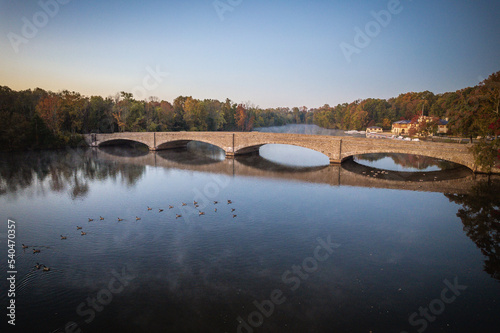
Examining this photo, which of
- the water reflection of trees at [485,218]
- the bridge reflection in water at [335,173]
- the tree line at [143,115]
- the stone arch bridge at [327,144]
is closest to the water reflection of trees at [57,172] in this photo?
the bridge reflection in water at [335,173]

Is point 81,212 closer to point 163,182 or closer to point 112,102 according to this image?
point 163,182

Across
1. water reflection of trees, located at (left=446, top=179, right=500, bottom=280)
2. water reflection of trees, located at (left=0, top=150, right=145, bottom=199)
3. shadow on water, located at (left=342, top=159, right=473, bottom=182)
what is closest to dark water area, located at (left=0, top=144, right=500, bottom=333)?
water reflection of trees, located at (left=446, top=179, right=500, bottom=280)

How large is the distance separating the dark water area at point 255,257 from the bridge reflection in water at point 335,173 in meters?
0.98

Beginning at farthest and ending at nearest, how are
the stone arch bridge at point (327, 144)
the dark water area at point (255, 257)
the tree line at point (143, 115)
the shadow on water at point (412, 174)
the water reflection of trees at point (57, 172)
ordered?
the tree line at point (143, 115)
the stone arch bridge at point (327, 144)
the shadow on water at point (412, 174)
the water reflection of trees at point (57, 172)
the dark water area at point (255, 257)

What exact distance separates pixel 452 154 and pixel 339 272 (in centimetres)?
2908

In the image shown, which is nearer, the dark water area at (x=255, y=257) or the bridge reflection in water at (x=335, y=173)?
the dark water area at (x=255, y=257)

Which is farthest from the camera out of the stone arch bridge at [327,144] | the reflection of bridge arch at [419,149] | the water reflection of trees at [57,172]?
the stone arch bridge at [327,144]

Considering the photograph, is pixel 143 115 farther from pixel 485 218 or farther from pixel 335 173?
pixel 485 218

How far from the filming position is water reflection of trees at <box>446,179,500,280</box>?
15381 mm

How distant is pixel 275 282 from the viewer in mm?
12531

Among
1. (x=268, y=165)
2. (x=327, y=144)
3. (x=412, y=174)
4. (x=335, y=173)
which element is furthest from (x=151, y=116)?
(x=412, y=174)

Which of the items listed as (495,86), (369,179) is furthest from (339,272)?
(495,86)

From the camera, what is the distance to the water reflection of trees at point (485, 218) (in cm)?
1538

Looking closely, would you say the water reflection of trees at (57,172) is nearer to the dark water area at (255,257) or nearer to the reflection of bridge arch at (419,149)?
the dark water area at (255,257)
